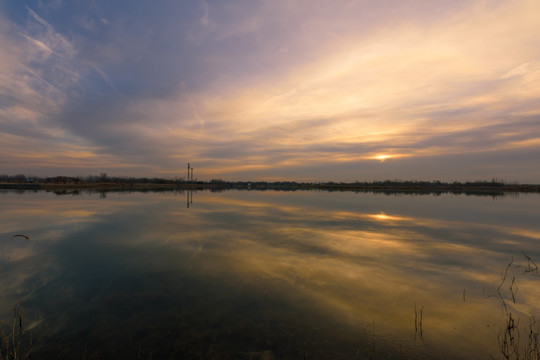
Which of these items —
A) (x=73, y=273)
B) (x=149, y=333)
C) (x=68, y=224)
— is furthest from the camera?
(x=68, y=224)

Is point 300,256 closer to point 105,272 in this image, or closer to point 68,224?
point 105,272

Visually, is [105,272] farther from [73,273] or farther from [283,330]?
[283,330]

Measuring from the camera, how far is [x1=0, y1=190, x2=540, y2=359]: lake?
4.73m

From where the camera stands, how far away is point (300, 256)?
10539mm

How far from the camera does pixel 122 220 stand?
738 inches

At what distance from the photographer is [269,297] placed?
A: 6.77 m

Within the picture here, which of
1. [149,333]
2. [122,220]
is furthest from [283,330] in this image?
[122,220]

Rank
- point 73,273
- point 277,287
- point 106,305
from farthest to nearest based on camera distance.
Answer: point 73,273, point 277,287, point 106,305

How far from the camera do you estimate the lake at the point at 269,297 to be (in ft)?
15.5

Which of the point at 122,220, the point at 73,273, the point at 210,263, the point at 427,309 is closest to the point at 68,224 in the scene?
the point at 122,220

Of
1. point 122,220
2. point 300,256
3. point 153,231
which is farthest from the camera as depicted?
point 122,220

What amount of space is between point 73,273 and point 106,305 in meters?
3.32

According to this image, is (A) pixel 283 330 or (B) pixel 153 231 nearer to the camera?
(A) pixel 283 330

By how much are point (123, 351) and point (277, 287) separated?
4.19 m
